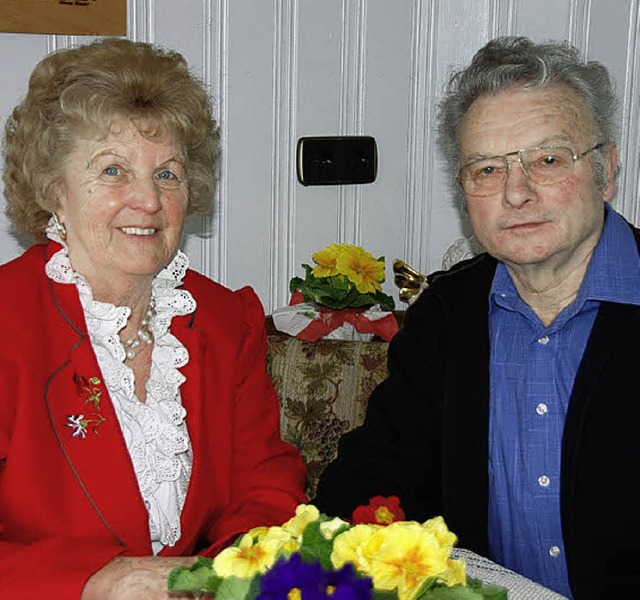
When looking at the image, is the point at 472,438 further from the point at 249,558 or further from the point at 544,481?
the point at 249,558

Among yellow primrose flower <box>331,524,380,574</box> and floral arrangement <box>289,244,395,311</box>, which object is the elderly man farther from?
yellow primrose flower <box>331,524,380,574</box>

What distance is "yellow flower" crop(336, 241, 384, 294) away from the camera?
2314mm

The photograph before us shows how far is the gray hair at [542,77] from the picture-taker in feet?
5.49

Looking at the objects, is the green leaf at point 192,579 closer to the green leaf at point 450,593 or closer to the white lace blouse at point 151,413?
the green leaf at point 450,593

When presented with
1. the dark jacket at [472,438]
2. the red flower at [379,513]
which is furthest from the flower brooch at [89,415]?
the red flower at [379,513]

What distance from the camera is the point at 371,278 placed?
2334 mm

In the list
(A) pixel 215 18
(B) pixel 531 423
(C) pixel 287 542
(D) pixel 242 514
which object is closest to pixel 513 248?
(B) pixel 531 423

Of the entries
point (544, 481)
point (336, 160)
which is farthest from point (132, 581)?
point (336, 160)

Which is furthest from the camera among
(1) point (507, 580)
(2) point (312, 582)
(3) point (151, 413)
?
(3) point (151, 413)

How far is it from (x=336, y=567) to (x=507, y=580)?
1.50 feet

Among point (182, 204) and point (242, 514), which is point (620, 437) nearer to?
point (242, 514)

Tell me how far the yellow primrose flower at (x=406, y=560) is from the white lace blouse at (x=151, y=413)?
0.77 metres

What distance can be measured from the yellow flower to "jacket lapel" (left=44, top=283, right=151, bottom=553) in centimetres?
84

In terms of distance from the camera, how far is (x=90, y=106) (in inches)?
64.7
